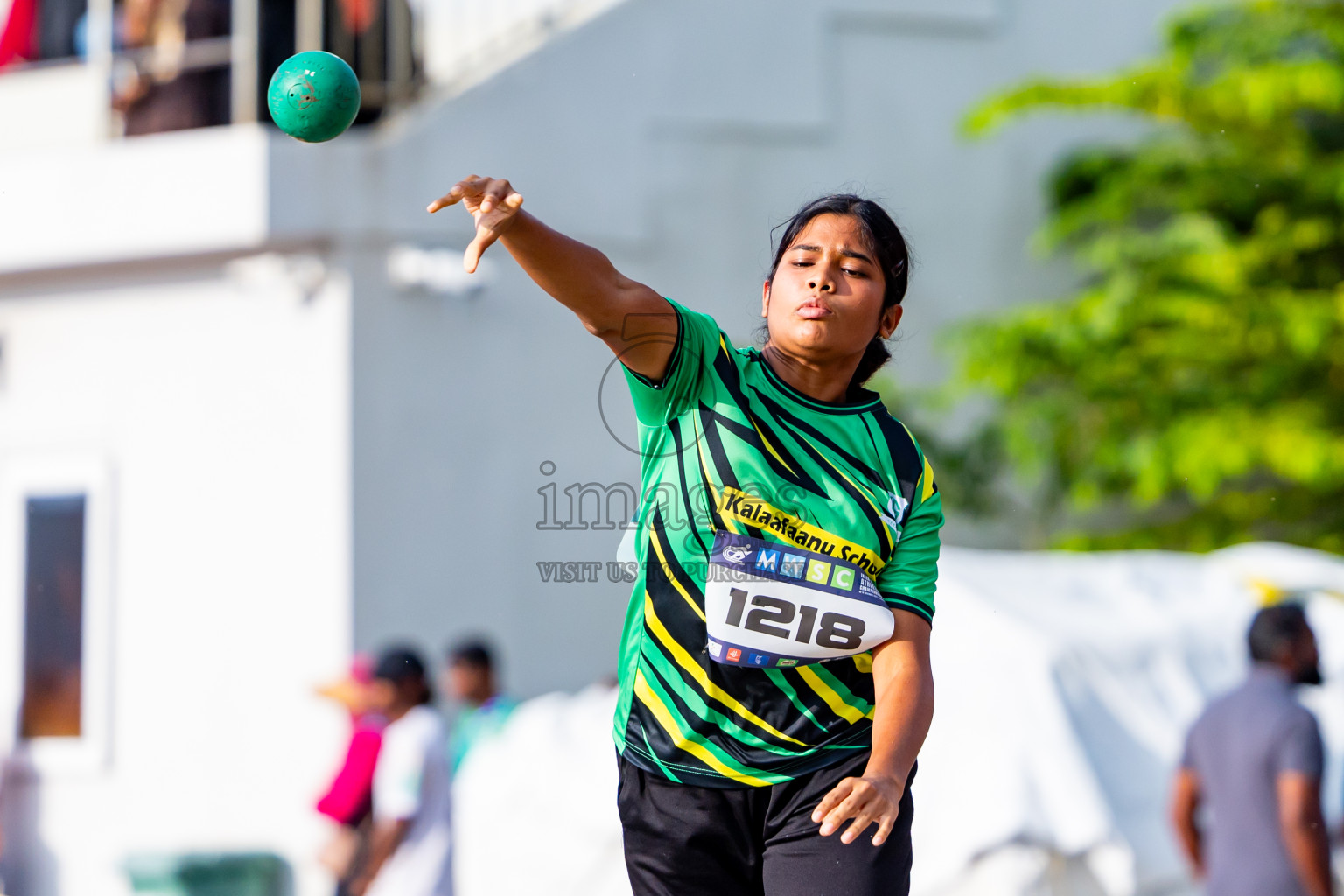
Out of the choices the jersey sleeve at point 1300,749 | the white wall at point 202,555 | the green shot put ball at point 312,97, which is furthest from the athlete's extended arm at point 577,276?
the white wall at point 202,555

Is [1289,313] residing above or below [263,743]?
above

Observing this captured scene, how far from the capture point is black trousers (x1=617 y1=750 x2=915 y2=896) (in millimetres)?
2383

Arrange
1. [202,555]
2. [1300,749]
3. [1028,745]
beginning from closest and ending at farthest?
1. [1300,749]
2. [1028,745]
3. [202,555]

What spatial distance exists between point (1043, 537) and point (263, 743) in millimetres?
5071

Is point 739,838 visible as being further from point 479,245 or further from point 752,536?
point 479,245

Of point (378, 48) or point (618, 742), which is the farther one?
point (378, 48)

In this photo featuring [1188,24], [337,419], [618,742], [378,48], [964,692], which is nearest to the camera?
[618,742]

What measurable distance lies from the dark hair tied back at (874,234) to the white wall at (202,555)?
5.85 meters

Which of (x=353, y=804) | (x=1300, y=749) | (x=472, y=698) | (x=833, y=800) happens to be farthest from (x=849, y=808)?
→ (x=472, y=698)

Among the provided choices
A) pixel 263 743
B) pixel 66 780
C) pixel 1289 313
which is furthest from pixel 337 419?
pixel 1289 313

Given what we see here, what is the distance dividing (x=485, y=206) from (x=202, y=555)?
6691 millimetres

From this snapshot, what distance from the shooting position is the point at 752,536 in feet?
7.85

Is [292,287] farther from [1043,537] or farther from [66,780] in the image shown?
[1043,537]

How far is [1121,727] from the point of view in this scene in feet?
18.9
